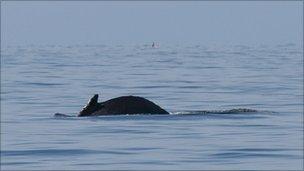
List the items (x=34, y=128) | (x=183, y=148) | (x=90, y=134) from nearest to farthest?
(x=183, y=148), (x=90, y=134), (x=34, y=128)

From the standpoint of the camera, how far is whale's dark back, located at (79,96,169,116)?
85.6 feet

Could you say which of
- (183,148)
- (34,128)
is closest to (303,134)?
(183,148)

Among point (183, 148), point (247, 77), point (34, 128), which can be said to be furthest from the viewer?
point (247, 77)

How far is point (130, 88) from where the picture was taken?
1594 inches

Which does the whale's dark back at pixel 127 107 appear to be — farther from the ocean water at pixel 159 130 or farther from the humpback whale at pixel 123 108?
the ocean water at pixel 159 130

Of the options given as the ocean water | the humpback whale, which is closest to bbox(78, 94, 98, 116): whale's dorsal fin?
the humpback whale

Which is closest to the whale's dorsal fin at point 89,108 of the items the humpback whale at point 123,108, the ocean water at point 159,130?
the humpback whale at point 123,108

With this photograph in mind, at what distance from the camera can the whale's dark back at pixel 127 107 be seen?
1027 inches

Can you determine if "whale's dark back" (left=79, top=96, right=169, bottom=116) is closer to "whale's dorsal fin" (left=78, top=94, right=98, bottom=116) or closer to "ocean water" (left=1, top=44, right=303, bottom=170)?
"whale's dorsal fin" (left=78, top=94, right=98, bottom=116)

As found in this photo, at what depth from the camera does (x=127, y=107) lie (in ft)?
85.7

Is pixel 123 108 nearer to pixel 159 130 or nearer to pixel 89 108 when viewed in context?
pixel 89 108

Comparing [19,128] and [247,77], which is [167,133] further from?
[247,77]

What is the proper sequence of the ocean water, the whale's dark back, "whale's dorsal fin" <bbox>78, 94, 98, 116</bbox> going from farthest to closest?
the whale's dark back < "whale's dorsal fin" <bbox>78, 94, 98, 116</bbox> < the ocean water

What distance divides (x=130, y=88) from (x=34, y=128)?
17353 millimetres
